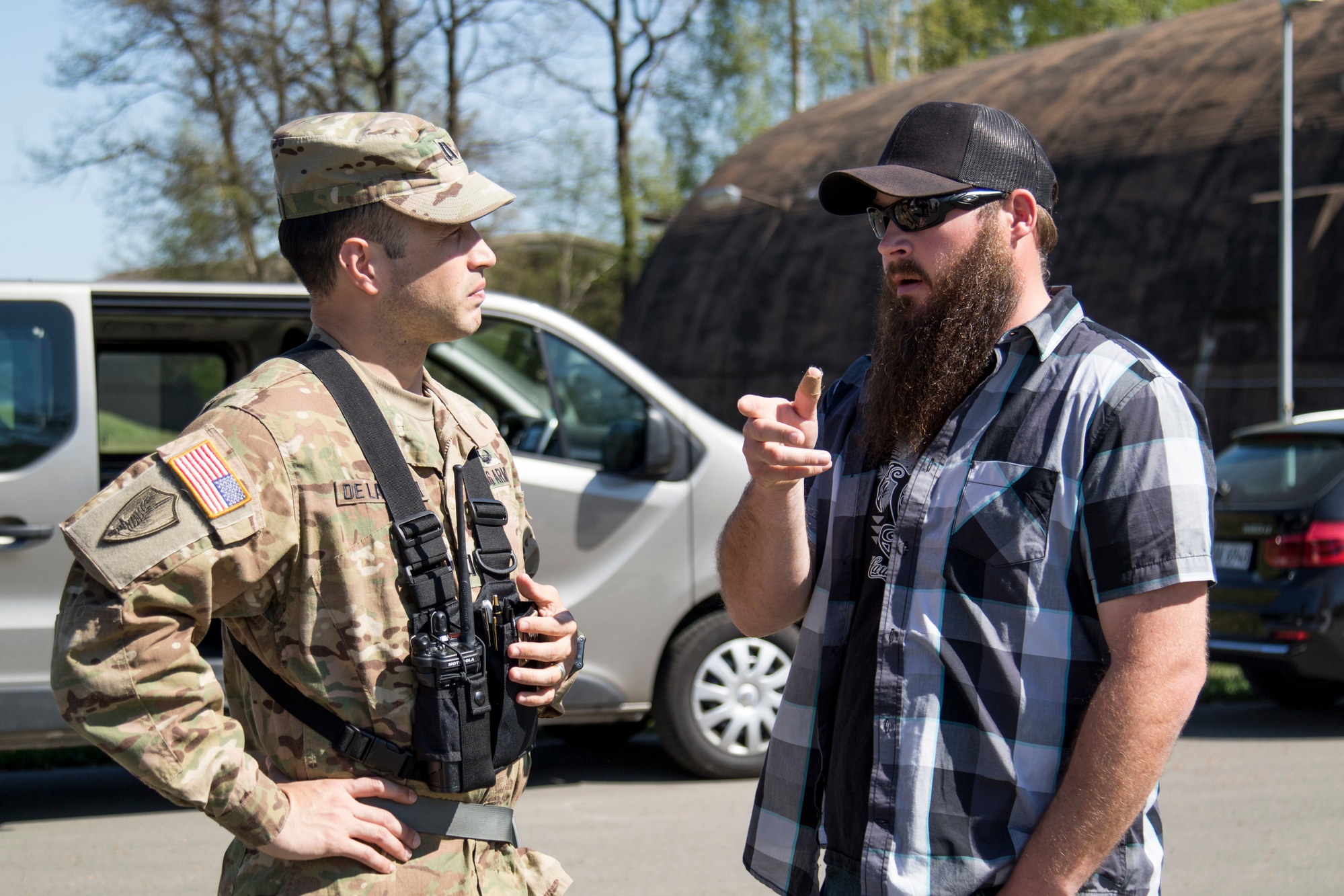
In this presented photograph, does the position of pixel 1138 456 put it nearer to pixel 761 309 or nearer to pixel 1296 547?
pixel 1296 547

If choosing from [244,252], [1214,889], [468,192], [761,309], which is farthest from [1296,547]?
[244,252]

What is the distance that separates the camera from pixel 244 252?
2481 centimetres

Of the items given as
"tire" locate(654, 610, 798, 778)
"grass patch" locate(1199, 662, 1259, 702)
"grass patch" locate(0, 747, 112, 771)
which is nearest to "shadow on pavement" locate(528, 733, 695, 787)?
"tire" locate(654, 610, 798, 778)

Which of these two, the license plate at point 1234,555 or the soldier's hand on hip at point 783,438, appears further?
the license plate at point 1234,555

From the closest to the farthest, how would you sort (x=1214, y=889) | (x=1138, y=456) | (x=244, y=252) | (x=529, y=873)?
(x=1138, y=456) < (x=529, y=873) < (x=1214, y=889) < (x=244, y=252)

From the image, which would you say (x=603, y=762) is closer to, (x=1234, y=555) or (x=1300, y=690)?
(x=1234, y=555)

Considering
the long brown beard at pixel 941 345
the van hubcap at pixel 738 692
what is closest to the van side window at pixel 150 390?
the van hubcap at pixel 738 692

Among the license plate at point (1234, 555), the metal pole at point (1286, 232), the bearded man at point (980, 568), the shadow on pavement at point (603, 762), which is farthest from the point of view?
the metal pole at point (1286, 232)

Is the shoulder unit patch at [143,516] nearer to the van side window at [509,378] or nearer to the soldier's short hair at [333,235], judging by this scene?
the soldier's short hair at [333,235]

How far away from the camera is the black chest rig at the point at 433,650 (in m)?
1.95

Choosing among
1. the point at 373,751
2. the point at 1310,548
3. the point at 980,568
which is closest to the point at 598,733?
the point at 1310,548

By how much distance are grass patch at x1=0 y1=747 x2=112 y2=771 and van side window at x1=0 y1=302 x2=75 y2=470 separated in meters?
2.29

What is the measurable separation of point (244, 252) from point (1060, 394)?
24.7 m

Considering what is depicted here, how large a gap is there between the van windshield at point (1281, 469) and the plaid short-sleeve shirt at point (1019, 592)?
6.18 meters
